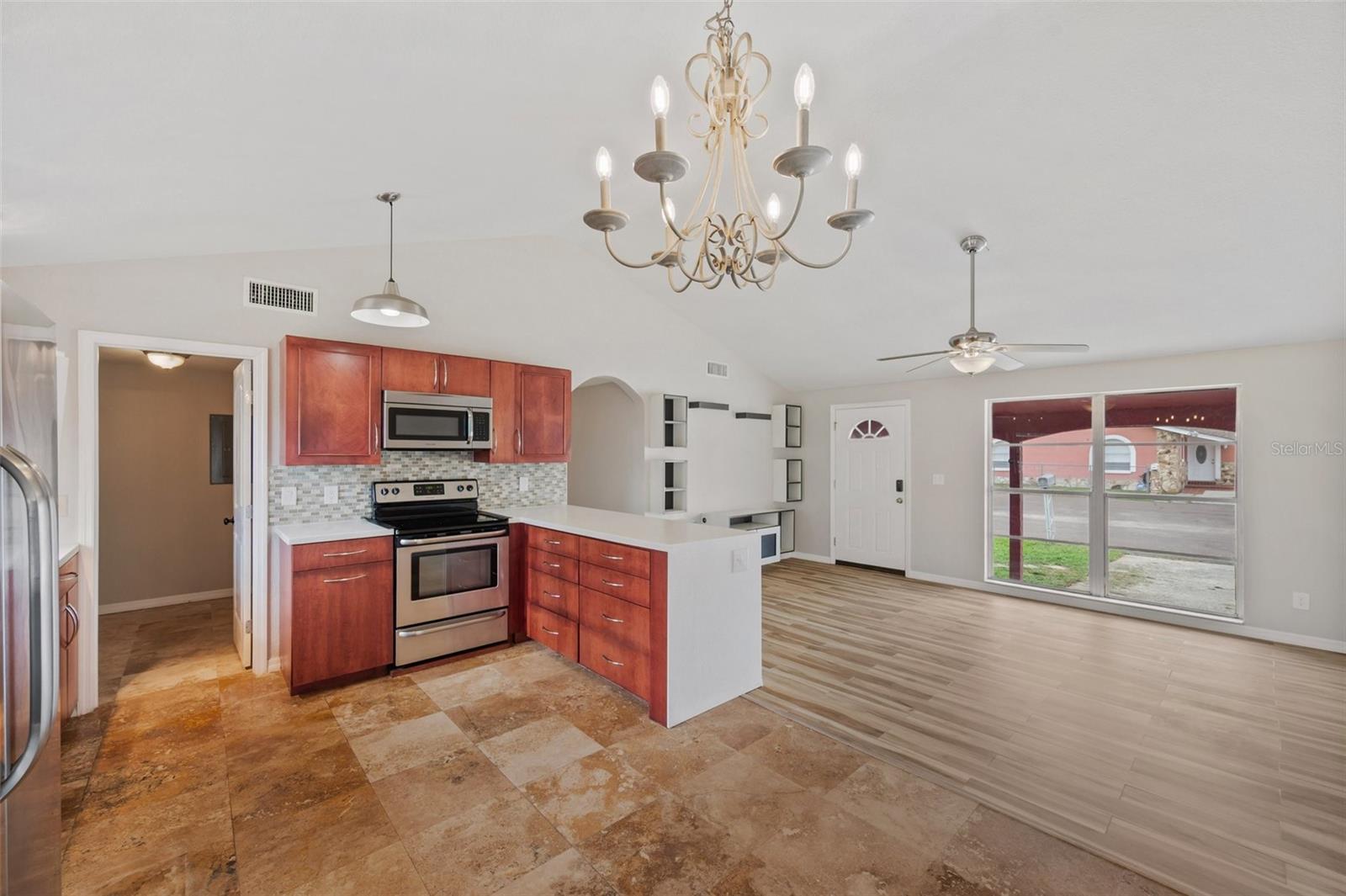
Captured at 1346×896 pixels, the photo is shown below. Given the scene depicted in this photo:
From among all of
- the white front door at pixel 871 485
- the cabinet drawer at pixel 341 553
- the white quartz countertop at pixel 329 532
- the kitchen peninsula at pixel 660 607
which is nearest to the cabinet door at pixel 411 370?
the white quartz countertop at pixel 329 532

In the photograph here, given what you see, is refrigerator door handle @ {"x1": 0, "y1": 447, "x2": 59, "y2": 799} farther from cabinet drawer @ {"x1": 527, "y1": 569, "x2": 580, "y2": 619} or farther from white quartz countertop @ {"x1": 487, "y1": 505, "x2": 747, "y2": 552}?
cabinet drawer @ {"x1": 527, "y1": 569, "x2": 580, "y2": 619}

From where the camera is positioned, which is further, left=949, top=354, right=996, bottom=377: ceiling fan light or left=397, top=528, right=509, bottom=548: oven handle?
left=949, top=354, right=996, bottom=377: ceiling fan light

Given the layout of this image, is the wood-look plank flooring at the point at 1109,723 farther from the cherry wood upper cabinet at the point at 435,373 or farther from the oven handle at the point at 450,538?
the cherry wood upper cabinet at the point at 435,373

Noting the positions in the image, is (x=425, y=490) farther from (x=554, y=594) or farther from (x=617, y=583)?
(x=617, y=583)

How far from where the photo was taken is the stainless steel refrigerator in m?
1.09

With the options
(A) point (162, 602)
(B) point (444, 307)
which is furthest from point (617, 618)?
(A) point (162, 602)

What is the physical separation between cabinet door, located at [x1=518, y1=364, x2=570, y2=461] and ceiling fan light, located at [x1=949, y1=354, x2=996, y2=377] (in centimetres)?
293

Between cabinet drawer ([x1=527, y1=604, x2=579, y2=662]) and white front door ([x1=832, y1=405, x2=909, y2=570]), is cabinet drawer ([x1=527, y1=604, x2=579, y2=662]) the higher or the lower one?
the lower one

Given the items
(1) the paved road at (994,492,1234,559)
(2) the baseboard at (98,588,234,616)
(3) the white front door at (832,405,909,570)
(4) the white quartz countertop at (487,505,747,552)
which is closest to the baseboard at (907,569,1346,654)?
(1) the paved road at (994,492,1234,559)

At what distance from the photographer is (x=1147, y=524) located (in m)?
4.88

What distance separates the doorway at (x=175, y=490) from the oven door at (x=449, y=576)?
42.1 inches

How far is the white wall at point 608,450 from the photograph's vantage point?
18.8 feet

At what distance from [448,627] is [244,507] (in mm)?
1588

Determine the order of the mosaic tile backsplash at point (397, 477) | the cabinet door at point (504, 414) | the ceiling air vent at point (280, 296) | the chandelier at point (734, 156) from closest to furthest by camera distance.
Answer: the chandelier at point (734, 156), the ceiling air vent at point (280, 296), the mosaic tile backsplash at point (397, 477), the cabinet door at point (504, 414)
